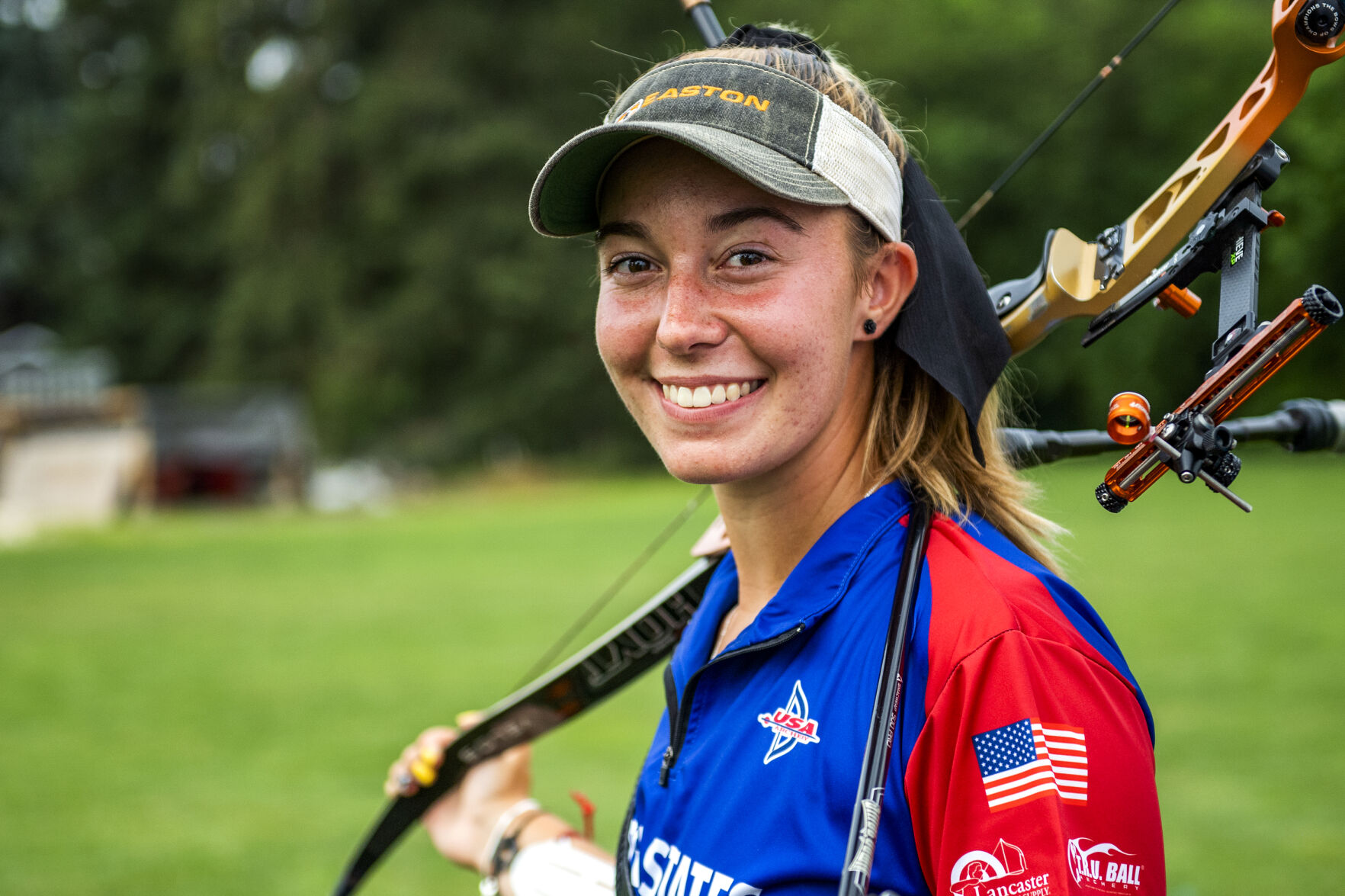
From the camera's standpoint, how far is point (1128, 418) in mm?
1298

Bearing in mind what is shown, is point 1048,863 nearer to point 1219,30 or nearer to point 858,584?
point 858,584

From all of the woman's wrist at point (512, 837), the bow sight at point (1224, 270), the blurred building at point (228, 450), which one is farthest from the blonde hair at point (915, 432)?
the blurred building at point (228, 450)

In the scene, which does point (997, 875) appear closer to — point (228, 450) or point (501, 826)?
point (501, 826)

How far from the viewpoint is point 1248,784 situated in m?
6.07

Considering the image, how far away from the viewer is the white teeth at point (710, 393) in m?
1.56

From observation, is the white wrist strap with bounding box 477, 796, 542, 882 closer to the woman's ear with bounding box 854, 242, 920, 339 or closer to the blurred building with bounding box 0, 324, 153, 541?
the woman's ear with bounding box 854, 242, 920, 339

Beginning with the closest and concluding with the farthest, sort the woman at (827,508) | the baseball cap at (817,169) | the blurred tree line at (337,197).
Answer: the woman at (827,508) < the baseball cap at (817,169) < the blurred tree line at (337,197)

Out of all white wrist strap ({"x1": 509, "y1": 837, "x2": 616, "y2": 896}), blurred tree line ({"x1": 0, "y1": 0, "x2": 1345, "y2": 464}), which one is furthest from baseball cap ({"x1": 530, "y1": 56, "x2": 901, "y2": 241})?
blurred tree line ({"x1": 0, "y1": 0, "x2": 1345, "y2": 464})

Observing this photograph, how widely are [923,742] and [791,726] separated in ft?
0.66

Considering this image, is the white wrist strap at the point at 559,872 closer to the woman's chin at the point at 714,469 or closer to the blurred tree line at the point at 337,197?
the woman's chin at the point at 714,469

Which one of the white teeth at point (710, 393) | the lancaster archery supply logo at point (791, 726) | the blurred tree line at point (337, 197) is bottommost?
the lancaster archery supply logo at point (791, 726)

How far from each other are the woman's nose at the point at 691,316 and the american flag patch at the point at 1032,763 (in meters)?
0.59

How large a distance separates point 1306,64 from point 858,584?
2.53ft

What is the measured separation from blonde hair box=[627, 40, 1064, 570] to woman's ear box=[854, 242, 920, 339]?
0.09 ft
